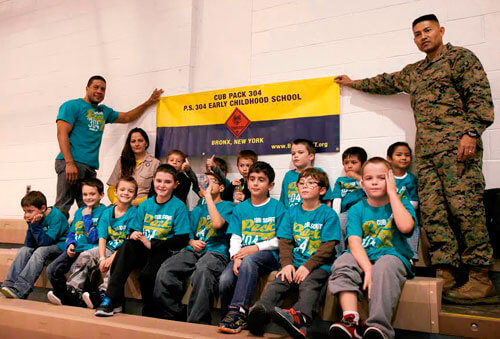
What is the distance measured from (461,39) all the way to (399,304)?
215cm

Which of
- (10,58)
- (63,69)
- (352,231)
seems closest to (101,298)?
(352,231)

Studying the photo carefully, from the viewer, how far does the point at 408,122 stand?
10.6ft

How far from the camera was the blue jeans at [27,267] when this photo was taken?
306 cm

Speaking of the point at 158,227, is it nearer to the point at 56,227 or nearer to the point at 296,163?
the point at 56,227

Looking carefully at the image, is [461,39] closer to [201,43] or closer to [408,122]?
[408,122]

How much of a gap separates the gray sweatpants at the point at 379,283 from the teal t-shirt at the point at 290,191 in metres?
1.08

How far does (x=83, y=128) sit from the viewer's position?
4027 millimetres

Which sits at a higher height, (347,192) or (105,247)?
(347,192)

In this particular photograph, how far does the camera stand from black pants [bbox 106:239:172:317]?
256cm

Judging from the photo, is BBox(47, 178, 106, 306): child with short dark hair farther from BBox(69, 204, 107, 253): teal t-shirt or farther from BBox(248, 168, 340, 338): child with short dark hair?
BBox(248, 168, 340, 338): child with short dark hair

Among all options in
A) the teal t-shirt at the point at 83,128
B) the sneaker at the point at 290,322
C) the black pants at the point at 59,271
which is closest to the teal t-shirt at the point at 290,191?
the sneaker at the point at 290,322

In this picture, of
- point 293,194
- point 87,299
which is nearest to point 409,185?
point 293,194

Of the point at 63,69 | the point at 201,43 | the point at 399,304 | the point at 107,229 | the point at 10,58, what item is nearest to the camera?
the point at 399,304

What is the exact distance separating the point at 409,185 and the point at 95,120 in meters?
3.00
